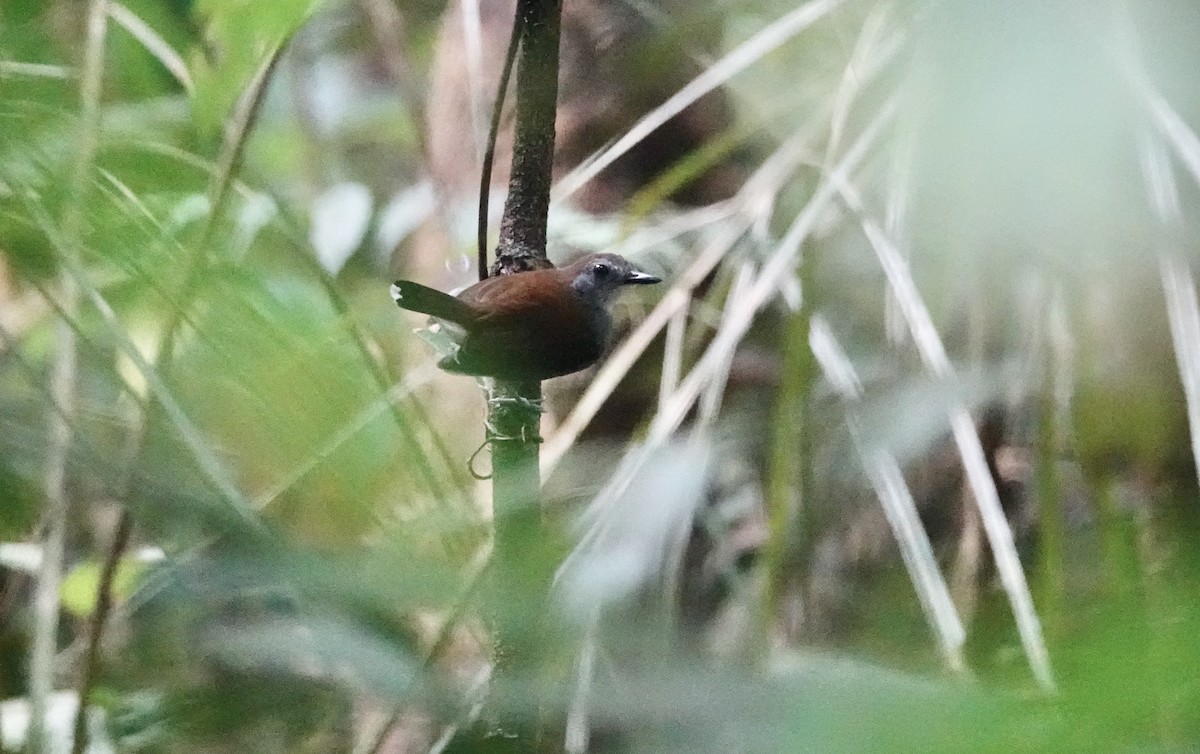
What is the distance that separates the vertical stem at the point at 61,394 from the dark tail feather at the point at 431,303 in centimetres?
17

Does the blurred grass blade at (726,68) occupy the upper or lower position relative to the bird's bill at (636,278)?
upper

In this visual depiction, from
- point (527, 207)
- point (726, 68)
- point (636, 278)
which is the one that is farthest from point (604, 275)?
point (527, 207)

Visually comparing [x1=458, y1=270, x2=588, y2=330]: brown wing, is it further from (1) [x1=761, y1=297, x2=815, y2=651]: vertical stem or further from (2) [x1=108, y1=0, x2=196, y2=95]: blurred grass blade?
(2) [x1=108, y1=0, x2=196, y2=95]: blurred grass blade

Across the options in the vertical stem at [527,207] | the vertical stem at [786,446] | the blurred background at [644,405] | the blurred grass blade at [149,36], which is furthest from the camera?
the blurred grass blade at [149,36]

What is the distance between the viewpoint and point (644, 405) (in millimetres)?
1239

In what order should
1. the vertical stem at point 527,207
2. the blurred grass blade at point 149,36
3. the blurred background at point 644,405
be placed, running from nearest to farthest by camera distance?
1. the blurred background at point 644,405
2. the vertical stem at point 527,207
3. the blurred grass blade at point 149,36

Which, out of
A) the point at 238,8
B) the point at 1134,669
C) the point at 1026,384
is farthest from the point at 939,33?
the point at 1026,384

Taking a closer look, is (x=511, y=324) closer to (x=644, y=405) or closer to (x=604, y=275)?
(x=604, y=275)

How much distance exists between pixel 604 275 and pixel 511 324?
0.70ft

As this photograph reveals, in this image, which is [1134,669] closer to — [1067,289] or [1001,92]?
[1001,92]

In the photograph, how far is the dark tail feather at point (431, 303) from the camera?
0.59 metres

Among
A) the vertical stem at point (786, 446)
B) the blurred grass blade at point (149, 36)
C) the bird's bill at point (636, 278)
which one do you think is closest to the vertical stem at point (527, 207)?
the vertical stem at point (786, 446)

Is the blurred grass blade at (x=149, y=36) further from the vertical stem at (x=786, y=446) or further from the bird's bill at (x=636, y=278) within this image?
the vertical stem at (x=786, y=446)

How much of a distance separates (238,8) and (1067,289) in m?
0.57
